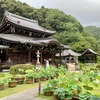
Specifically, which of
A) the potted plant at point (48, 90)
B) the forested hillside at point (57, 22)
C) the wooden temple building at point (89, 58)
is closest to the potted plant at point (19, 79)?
the potted plant at point (48, 90)

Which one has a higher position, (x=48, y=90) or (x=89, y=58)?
(x=89, y=58)

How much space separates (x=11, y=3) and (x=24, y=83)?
3748 cm

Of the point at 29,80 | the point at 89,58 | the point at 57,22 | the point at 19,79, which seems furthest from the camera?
the point at 57,22

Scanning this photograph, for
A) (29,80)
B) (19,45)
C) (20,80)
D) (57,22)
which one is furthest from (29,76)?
(57,22)

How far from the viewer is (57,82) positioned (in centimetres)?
705

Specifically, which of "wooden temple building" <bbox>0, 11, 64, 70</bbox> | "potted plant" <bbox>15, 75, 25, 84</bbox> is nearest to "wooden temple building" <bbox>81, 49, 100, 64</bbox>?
"wooden temple building" <bbox>0, 11, 64, 70</bbox>

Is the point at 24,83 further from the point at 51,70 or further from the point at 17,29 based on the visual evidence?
the point at 17,29

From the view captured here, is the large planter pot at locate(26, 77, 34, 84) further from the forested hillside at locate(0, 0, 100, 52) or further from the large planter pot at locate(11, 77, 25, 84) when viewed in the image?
the forested hillside at locate(0, 0, 100, 52)

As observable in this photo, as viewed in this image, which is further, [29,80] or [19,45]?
[19,45]

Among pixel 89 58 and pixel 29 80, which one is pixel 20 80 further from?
pixel 89 58

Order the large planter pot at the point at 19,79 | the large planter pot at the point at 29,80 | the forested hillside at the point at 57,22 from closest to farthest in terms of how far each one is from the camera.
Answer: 1. the large planter pot at the point at 19,79
2. the large planter pot at the point at 29,80
3. the forested hillside at the point at 57,22

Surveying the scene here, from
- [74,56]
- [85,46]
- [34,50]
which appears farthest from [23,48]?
[85,46]

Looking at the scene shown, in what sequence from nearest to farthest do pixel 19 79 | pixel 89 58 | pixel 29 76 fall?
Answer: pixel 29 76, pixel 19 79, pixel 89 58

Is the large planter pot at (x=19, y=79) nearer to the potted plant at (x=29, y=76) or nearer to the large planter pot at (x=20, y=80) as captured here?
the large planter pot at (x=20, y=80)
